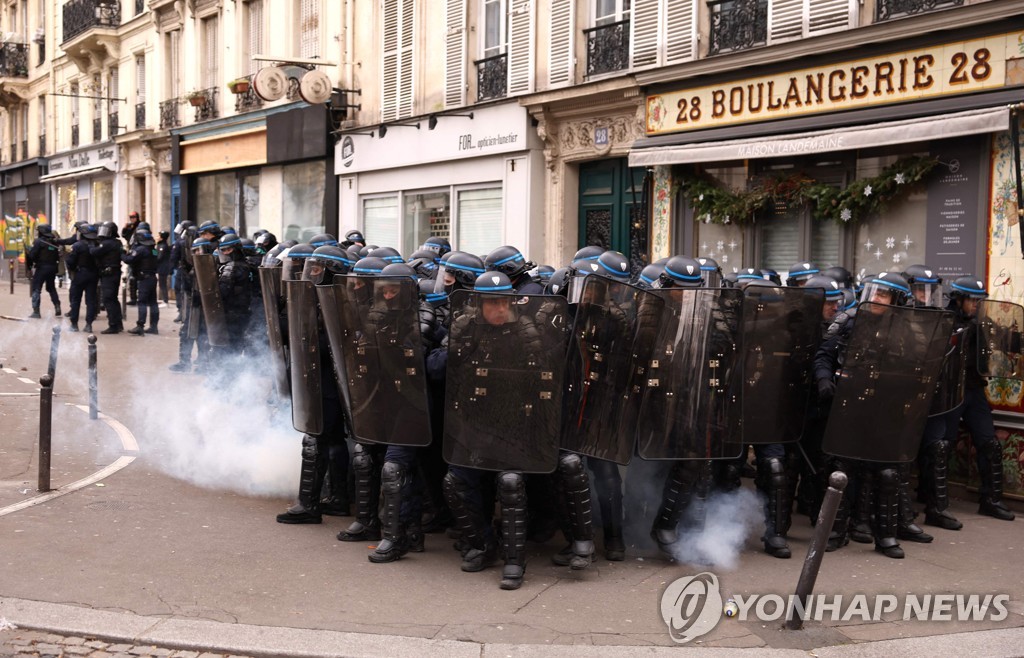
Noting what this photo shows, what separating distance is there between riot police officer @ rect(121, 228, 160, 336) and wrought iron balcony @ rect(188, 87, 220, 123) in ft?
27.4

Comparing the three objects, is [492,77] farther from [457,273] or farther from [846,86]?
[457,273]

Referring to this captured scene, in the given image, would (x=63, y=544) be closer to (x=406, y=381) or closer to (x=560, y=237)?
(x=406, y=381)

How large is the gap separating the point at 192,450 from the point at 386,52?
12702 millimetres

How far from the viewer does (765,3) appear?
12453 mm

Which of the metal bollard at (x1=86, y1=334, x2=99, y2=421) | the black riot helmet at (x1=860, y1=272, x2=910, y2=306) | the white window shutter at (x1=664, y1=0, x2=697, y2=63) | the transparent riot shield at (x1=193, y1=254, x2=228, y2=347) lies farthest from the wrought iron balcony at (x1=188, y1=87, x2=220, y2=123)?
the black riot helmet at (x1=860, y1=272, x2=910, y2=306)

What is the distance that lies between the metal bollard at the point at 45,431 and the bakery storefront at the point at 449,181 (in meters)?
9.35

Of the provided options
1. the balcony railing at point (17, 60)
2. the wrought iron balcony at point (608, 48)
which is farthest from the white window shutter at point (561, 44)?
the balcony railing at point (17, 60)

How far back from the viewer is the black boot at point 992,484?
24.9 feet

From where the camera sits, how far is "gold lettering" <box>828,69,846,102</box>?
11180mm

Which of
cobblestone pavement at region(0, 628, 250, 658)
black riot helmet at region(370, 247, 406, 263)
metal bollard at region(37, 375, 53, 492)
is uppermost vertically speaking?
black riot helmet at region(370, 247, 406, 263)

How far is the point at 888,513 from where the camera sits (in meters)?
6.48

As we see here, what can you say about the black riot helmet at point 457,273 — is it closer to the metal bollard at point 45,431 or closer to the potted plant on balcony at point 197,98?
the metal bollard at point 45,431

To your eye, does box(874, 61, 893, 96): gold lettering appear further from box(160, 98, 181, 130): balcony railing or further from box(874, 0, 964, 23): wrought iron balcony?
box(160, 98, 181, 130): balcony railing

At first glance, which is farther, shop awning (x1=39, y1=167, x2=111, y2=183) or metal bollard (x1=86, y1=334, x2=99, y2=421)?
shop awning (x1=39, y1=167, x2=111, y2=183)
